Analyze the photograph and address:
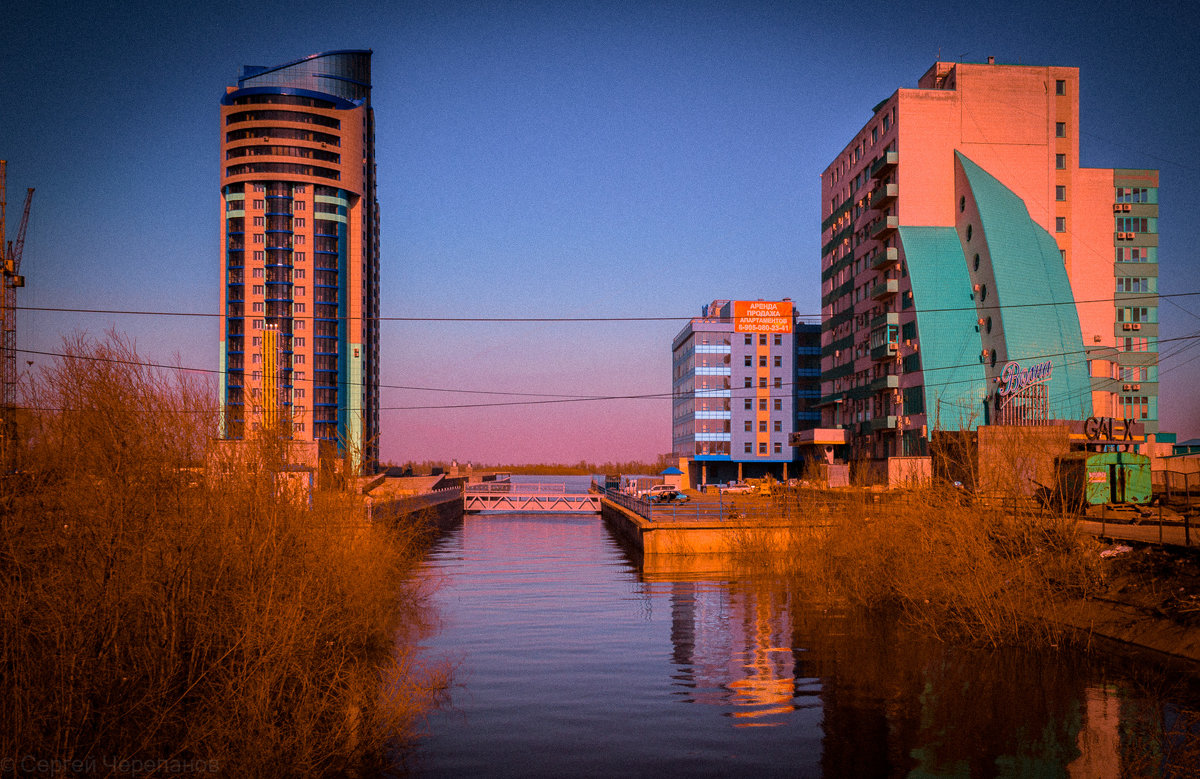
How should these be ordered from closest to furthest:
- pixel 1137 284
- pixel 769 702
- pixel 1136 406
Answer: pixel 769 702
pixel 1136 406
pixel 1137 284

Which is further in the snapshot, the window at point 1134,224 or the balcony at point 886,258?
the window at point 1134,224

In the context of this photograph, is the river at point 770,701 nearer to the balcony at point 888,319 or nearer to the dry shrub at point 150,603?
the dry shrub at point 150,603

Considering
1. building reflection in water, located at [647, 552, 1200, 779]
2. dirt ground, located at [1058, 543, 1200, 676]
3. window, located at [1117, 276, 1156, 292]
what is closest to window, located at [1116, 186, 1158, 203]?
window, located at [1117, 276, 1156, 292]

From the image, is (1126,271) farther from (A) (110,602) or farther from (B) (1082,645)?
(A) (110,602)

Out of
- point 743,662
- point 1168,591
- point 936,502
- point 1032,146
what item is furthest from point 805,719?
point 1032,146

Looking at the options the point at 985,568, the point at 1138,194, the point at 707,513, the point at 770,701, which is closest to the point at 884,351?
the point at 1138,194

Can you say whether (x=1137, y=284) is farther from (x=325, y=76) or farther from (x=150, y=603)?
(x=325, y=76)

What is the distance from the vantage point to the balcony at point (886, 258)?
80.4m

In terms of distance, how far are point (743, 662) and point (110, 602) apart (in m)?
16.3

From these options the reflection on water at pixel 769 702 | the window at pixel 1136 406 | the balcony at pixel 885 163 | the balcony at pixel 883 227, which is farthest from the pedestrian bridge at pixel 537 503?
the reflection on water at pixel 769 702

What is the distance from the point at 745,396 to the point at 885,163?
51665mm

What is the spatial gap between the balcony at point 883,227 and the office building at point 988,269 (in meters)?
0.24

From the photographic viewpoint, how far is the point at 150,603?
12.2 meters

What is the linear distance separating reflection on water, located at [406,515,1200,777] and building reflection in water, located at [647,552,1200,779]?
0.18 ft
